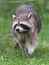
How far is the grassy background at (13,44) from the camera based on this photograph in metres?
8.63

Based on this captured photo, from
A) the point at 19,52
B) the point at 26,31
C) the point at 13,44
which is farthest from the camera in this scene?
the point at 13,44

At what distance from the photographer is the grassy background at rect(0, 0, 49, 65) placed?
340 inches

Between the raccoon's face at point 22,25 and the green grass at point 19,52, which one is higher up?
the raccoon's face at point 22,25


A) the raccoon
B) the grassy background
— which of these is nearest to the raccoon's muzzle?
the raccoon

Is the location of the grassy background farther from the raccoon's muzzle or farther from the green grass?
the raccoon's muzzle

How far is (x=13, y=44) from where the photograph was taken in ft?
34.6

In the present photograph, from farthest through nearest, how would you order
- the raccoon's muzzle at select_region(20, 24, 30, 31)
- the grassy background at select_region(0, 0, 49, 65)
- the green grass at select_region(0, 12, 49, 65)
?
the raccoon's muzzle at select_region(20, 24, 30, 31), the grassy background at select_region(0, 0, 49, 65), the green grass at select_region(0, 12, 49, 65)

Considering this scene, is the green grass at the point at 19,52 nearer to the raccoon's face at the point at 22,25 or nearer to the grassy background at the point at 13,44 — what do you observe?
the grassy background at the point at 13,44

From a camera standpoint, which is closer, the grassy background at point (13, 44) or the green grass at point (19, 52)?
the green grass at point (19, 52)

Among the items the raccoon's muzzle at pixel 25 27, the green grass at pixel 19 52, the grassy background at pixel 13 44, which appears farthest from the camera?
the raccoon's muzzle at pixel 25 27

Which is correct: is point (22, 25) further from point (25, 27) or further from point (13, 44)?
point (13, 44)

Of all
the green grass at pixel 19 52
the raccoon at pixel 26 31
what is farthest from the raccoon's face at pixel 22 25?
the green grass at pixel 19 52

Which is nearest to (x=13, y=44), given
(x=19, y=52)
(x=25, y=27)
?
(x=19, y=52)

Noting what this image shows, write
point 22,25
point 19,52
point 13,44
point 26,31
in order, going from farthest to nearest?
point 13,44, point 19,52, point 26,31, point 22,25
